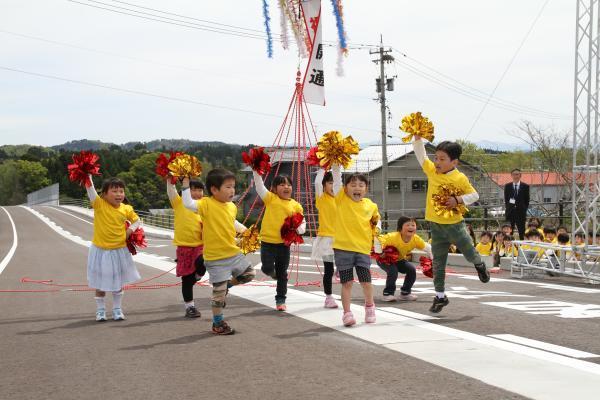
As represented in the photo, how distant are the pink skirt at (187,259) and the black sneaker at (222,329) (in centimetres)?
166

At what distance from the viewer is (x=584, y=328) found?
6.89 m

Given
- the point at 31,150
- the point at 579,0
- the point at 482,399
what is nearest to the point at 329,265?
the point at 482,399

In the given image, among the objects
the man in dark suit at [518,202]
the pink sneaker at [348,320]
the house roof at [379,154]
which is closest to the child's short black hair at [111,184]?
the pink sneaker at [348,320]

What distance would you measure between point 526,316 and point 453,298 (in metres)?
1.87

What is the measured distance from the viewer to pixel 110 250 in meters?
8.34

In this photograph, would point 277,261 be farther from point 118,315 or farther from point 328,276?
point 118,315

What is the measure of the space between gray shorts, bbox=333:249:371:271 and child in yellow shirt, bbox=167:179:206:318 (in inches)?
78.3

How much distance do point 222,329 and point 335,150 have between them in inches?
91.8

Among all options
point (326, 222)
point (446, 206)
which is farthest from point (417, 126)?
point (326, 222)

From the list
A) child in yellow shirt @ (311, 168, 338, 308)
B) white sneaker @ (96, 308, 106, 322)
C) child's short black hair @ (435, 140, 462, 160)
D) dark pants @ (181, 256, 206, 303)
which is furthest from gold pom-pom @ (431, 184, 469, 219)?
white sneaker @ (96, 308, 106, 322)

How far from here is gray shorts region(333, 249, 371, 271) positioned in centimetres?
733

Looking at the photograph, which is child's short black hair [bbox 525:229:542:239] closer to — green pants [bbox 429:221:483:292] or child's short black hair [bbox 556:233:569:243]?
child's short black hair [bbox 556:233:569:243]

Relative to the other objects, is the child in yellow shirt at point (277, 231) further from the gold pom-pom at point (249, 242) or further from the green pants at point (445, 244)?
the green pants at point (445, 244)

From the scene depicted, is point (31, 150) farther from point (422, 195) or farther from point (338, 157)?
point (338, 157)
